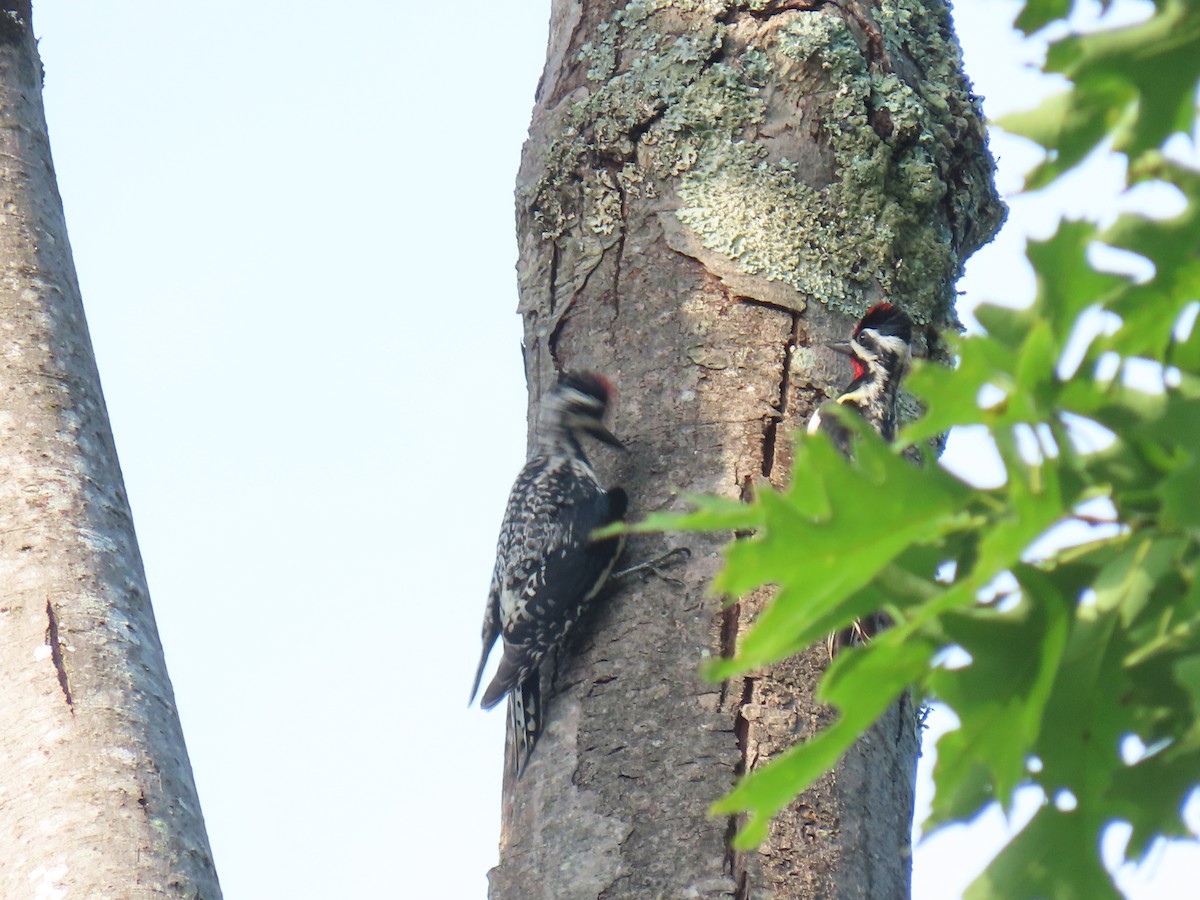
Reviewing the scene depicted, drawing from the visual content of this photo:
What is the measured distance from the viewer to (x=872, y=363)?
348 centimetres

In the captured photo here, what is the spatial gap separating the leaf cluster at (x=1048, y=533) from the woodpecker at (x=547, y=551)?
6.51 ft

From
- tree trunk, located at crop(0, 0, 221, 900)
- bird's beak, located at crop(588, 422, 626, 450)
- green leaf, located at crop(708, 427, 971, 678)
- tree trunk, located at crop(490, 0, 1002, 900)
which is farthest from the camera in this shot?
bird's beak, located at crop(588, 422, 626, 450)

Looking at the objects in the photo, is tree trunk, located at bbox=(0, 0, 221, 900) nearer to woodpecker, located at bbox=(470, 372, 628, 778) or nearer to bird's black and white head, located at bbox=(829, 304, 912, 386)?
woodpecker, located at bbox=(470, 372, 628, 778)

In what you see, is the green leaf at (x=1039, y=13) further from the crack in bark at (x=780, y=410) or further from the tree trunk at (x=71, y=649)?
the crack in bark at (x=780, y=410)

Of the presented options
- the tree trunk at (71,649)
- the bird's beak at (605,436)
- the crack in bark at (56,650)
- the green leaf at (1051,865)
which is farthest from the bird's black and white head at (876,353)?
the green leaf at (1051,865)

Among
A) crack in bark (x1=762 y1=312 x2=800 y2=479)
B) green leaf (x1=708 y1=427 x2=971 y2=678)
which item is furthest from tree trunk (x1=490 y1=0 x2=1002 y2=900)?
green leaf (x1=708 y1=427 x2=971 y2=678)

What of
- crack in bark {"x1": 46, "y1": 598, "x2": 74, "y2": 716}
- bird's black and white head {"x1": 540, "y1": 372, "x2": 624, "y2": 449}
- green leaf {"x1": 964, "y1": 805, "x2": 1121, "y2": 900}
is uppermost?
bird's black and white head {"x1": 540, "y1": 372, "x2": 624, "y2": 449}

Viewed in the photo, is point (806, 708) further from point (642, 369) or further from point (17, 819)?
point (17, 819)

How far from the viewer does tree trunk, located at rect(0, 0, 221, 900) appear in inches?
86.1

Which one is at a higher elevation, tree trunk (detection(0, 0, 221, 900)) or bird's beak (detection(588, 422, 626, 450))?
bird's beak (detection(588, 422, 626, 450))

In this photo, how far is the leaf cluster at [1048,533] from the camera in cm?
102

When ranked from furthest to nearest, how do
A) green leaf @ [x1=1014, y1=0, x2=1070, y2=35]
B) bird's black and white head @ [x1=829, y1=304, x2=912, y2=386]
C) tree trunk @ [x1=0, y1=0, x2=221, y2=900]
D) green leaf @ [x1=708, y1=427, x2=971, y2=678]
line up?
1. bird's black and white head @ [x1=829, y1=304, x2=912, y2=386]
2. tree trunk @ [x1=0, y1=0, x2=221, y2=900]
3. green leaf @ [x1=1014, y1=0, x2=1070, y2=35]
4. green leaf @ [x1=708, y1=427, x2=971, y2=678]

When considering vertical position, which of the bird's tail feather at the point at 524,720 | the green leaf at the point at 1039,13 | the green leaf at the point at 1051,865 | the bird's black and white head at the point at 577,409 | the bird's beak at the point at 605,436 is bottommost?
the bird's tail feather at the point at 524,720

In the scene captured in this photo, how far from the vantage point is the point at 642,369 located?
3328mm
